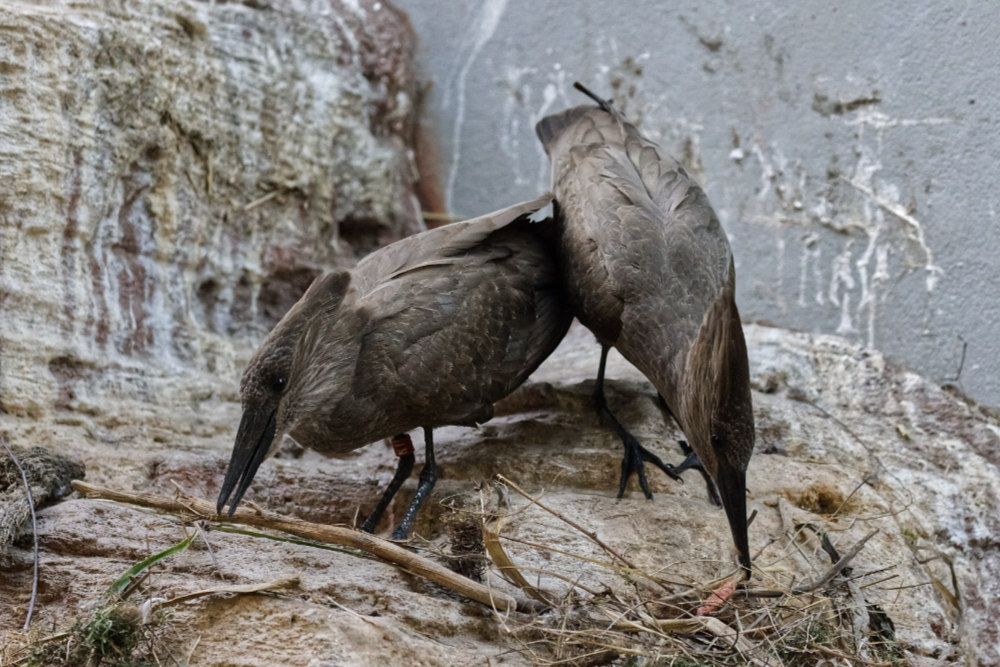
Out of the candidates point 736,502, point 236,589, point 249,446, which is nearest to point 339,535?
point 236,589

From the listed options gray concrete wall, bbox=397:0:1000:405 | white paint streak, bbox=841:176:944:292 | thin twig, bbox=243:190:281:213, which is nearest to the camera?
gray concrete wall, bbox=397:0:1000:405

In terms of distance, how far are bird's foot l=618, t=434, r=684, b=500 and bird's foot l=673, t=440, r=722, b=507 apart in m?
0.04

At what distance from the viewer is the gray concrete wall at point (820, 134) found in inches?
213

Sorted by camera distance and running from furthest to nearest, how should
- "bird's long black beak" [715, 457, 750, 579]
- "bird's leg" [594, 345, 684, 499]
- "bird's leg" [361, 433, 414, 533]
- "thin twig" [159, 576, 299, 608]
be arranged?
"bird's leg" [361, 433, 414, 533], "bird's leg" [594, 345, 684, 499], "bird's long black beak" [715, 457, 750, 579], "thin twig" [159, 576, 299, 608]

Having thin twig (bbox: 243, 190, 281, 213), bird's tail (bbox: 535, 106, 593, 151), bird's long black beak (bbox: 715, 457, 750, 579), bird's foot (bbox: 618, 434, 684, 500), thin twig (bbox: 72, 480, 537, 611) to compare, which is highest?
bird's tail (bbox: 535, 106, 593, 151)

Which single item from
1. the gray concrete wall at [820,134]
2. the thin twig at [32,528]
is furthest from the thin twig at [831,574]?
the thin twig at [32,528]

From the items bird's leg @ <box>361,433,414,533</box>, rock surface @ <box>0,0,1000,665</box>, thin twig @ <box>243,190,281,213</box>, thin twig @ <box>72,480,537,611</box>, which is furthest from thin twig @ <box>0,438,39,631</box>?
thin twig @ <box>243,190,281,213</box>

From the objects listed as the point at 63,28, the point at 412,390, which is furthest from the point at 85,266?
the point at 412,390

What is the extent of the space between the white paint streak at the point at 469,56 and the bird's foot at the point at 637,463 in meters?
3.06

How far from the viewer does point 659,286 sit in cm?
459

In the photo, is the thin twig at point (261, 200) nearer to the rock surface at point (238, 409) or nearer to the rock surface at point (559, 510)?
the rock surface at point (238, 409)

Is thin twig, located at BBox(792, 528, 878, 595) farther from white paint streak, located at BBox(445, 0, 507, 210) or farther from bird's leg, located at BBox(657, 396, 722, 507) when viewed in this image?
white paint streak, located at BBox(445, 0, 507, 210)

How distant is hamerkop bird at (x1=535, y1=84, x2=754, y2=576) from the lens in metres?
3.98

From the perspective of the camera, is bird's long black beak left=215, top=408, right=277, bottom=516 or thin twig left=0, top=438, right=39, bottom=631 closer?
thin twig left=0, top=438, right=39, bottom=631
